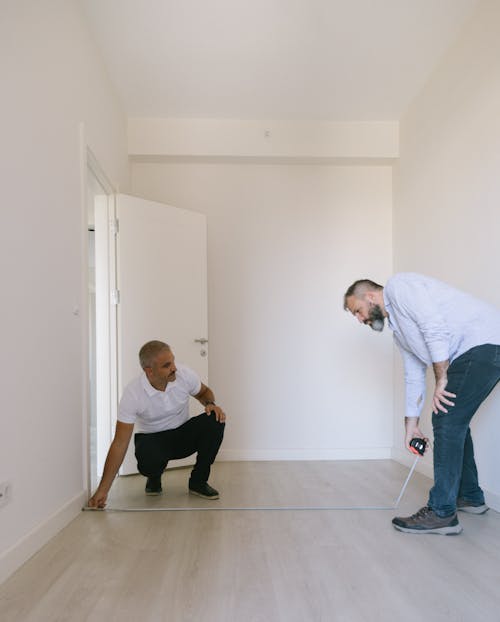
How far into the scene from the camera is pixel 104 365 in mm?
4102

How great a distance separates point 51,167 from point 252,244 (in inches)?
93.1

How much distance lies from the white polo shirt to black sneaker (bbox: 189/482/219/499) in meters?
0.35

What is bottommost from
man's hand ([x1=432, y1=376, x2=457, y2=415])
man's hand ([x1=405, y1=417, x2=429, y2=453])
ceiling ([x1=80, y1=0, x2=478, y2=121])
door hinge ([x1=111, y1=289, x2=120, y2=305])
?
man's hand ([x1=405, y1=417, x2=429, y2=453])

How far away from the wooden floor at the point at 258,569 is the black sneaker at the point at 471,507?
0.12 ft

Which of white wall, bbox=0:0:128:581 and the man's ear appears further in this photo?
the man's ear

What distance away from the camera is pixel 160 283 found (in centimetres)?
432

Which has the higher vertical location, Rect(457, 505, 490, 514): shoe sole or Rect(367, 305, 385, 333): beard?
Rect(367, 305, 385, 333): beard

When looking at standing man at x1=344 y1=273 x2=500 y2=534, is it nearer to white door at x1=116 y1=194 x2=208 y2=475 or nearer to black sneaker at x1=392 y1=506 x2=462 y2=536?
black sneaker at x1=392 y1=506 x2=462 y2=536

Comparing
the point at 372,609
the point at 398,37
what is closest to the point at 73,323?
the point at 372,609

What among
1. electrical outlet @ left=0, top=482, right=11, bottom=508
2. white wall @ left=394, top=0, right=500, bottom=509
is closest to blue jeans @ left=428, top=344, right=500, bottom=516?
white wall @ left=394, top=0, right=500, bottom=509

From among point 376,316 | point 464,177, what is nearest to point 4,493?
point 376,316

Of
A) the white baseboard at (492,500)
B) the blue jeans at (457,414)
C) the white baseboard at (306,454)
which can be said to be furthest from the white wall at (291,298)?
the blue jeans at (457,414)

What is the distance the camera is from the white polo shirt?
9.95 ft

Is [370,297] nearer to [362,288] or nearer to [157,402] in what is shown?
[362,288]
